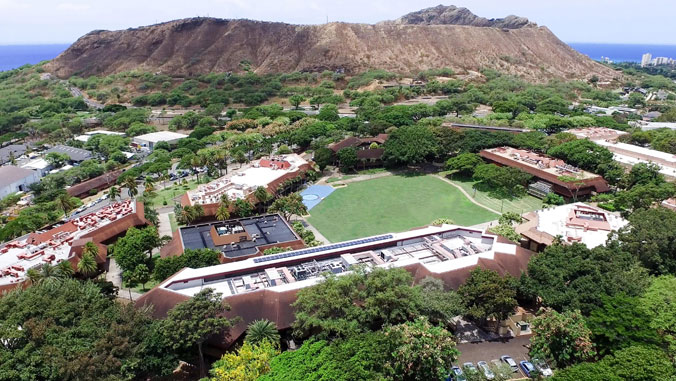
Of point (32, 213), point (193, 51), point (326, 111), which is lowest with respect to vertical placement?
point (32, 213)

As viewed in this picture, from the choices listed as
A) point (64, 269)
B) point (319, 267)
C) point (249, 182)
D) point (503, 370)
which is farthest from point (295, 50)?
point (503, 370)

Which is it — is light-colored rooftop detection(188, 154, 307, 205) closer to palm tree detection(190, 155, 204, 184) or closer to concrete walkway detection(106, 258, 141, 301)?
palm tree detection(190, 155, 204, 184)

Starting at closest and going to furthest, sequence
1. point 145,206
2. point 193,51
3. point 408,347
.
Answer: point 408,347 → point 145,206 → point 193,51

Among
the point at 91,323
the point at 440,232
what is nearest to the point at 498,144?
the point at 440,232

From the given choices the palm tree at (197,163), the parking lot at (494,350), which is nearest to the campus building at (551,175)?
the parking lot at (494,350)

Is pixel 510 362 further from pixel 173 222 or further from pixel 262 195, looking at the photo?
pixel 173 222

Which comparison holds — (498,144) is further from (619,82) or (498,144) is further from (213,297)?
(619,82)
